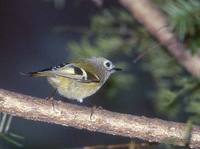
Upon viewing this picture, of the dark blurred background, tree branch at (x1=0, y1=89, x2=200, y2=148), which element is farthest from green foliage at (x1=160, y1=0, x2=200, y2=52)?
tree branch at (x1=0, y1=89, x2=200, y2=148)

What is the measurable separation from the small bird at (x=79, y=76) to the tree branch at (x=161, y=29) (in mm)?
176

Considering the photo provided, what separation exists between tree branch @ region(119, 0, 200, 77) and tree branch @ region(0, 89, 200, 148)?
0.26 metres

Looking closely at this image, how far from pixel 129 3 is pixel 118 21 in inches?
4.5

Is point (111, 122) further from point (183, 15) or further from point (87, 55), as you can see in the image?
point (87, 55)

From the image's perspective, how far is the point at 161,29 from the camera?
1.13 metres

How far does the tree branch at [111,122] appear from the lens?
871 mm

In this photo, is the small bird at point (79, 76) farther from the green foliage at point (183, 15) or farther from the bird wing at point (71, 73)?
the green foliage at point (183, 15)

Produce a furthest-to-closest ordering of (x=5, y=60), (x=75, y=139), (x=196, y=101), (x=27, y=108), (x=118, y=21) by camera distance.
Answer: (x=5, y=60), (x=75, y=139), (x=118, y=21), (x=196, y=101), (x=27, y=108)

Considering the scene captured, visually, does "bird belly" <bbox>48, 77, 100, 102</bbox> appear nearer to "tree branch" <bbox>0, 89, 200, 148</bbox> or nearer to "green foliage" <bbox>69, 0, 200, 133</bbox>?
"green foliage" <bbox>69, 0, 200, 133</bbox>

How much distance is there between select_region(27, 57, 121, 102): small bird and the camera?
1.17 meters

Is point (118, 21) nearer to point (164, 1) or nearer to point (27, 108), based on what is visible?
point (164, 1)

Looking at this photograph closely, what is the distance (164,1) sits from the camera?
46.3 inches

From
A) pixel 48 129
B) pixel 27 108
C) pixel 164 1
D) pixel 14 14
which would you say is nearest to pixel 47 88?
pixel 48 129

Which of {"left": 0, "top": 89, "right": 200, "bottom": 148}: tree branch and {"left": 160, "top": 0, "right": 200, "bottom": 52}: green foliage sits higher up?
{"left": 160, "top": 0, "right": 200, "bottom": 52}: green foliage
